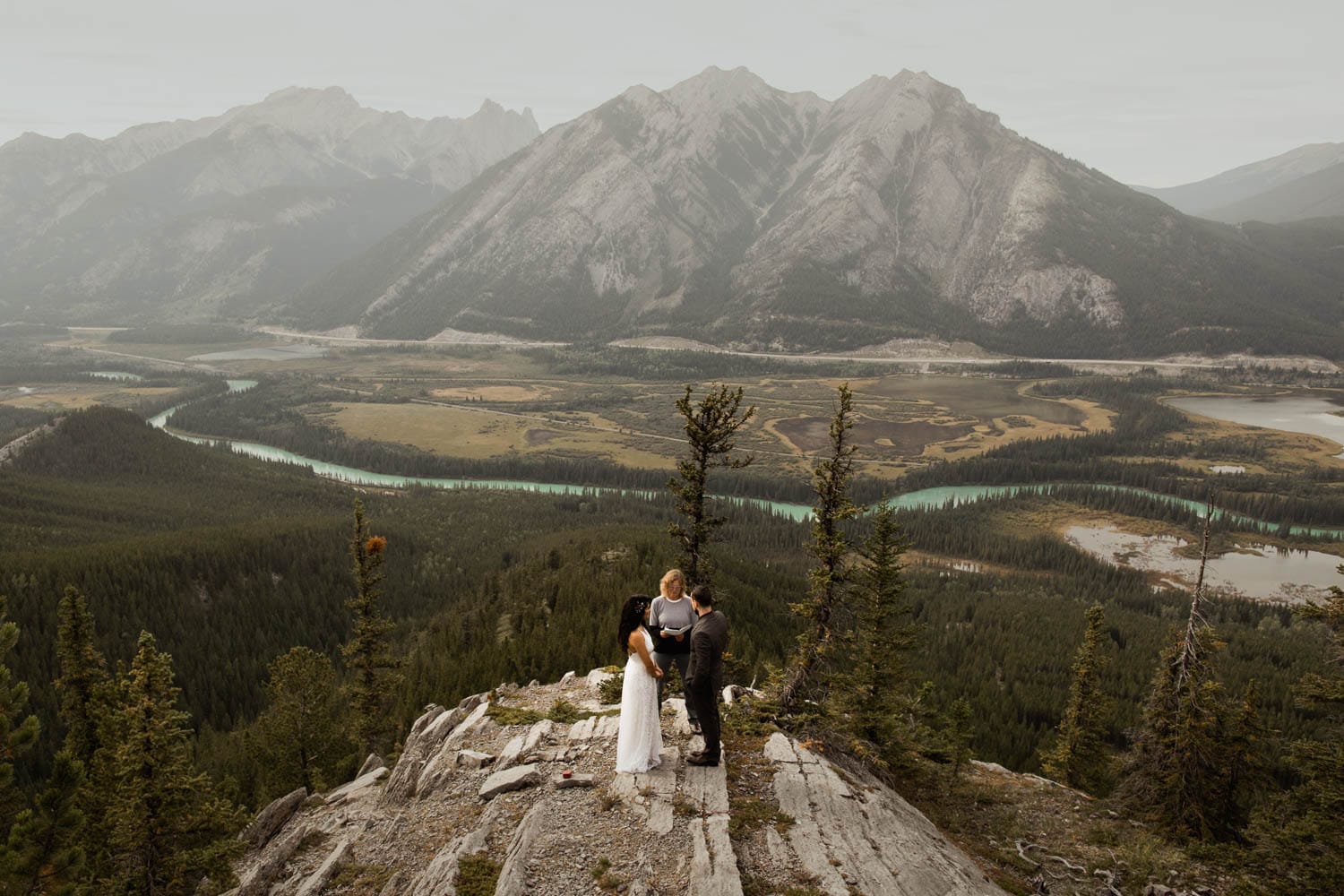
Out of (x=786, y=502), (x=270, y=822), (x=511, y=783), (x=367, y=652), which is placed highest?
(x=511, y=783)

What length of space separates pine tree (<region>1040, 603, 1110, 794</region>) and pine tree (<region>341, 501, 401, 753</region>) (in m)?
40.1

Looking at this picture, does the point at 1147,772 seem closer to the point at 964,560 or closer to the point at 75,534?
the point at 964,560

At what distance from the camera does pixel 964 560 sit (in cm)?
12400

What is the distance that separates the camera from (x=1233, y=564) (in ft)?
406

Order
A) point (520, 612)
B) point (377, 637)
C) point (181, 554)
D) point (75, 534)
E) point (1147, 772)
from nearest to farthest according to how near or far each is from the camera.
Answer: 1. point (1147, 772)
2. point (377, 637)
3. point (520, 612)
4. point (181, 554)
5. point (75, 534)

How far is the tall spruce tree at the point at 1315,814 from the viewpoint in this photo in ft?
76.0

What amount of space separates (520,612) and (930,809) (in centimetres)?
4850

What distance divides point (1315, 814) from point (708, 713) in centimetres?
2138

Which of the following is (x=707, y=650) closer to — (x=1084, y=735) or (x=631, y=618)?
(x=631, y=618)

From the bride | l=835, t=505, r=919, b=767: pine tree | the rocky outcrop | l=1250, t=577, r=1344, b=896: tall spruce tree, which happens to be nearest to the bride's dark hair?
the bride

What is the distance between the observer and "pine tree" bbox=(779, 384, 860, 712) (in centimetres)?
2741

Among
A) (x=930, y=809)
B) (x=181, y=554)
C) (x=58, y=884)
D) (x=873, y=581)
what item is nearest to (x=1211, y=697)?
(x=930, y=809)

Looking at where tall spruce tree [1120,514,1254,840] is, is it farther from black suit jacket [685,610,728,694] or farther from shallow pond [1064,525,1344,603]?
shallow pond [1064,525,1344,603]

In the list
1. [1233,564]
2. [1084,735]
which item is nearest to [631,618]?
[1084,735]
